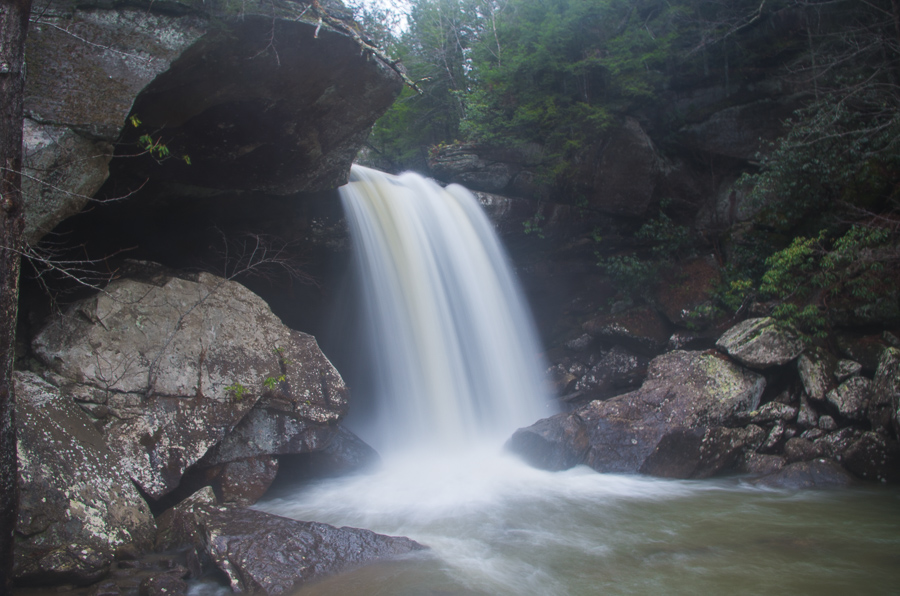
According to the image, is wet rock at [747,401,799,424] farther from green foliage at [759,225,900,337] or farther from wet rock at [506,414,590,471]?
wet rock at [506,414,590,471]

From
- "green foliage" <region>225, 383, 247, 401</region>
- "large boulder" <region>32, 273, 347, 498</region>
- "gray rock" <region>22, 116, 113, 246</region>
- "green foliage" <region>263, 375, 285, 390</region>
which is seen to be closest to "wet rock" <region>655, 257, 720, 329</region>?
"large boulder" <region>32, 273, 347, 498</region>

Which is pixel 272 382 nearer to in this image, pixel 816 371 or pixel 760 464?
pixel 760 464

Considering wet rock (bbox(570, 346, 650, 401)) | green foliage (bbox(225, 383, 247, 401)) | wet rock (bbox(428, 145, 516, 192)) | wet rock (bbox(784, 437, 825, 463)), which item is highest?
wet rock (bbox(428, 145, 516, 192))

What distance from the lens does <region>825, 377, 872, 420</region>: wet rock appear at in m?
7.82

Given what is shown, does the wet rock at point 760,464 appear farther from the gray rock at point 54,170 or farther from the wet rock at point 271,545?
the gray rock at point 54,170

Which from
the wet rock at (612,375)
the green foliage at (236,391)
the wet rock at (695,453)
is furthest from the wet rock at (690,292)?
the green foliage at (236,391)

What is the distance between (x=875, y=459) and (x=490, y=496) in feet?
17.6

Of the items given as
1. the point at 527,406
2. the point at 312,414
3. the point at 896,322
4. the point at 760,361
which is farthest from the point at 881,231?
the point at 312,414

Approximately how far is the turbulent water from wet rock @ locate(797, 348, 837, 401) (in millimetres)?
1773

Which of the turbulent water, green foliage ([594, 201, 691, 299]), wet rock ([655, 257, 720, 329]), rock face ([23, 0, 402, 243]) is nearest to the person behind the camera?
the turbulent water

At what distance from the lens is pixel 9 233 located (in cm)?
396

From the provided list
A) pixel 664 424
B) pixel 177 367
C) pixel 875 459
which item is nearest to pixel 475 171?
pixel 664 424

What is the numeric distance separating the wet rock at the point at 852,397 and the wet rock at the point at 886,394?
0.15 m

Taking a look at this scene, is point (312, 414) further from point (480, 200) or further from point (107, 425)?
point (480, 200)
